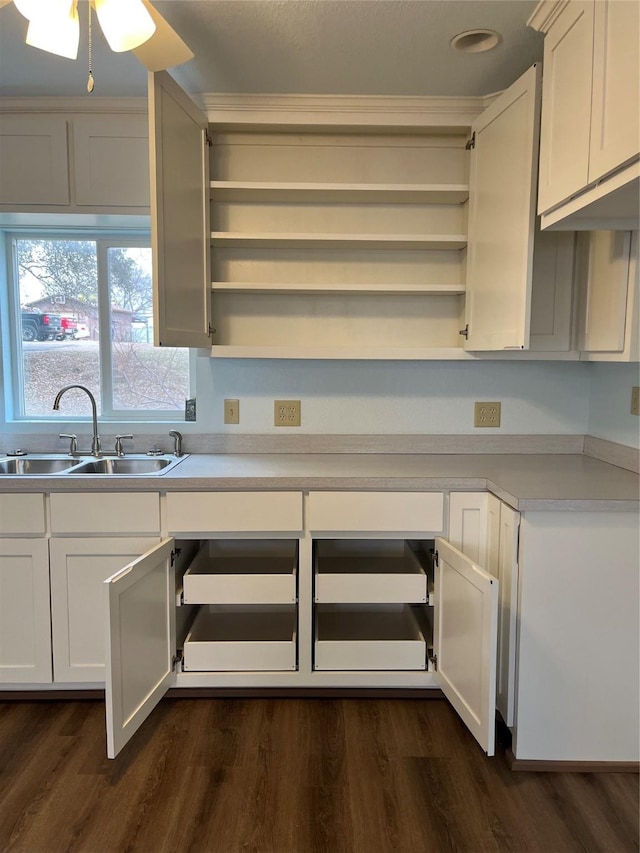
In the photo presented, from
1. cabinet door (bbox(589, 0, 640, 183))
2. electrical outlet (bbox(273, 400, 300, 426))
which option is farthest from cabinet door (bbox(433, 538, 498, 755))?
cabinet door (bbox(589, 0, 640, 183))

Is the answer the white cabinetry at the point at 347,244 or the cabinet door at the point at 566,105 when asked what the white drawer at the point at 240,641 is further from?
the cabinet door at the point at 566,105

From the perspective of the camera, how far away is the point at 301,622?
6.53ft

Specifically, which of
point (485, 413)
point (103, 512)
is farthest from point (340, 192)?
point (103, 512)

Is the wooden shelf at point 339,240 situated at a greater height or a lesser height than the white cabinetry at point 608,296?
greater

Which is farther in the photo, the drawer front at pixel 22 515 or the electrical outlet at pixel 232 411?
the electrical outlet at pixel 232 411

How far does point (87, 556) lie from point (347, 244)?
160cm

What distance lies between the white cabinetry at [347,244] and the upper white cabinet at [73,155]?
28 cm

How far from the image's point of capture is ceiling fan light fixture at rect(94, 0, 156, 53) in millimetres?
1253

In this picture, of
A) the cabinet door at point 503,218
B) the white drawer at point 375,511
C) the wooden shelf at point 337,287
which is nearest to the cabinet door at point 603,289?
the cabinet door at point 503,218

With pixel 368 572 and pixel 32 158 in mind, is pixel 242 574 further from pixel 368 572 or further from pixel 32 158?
pixel 32 158

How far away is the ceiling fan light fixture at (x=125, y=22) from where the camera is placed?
1253 mm

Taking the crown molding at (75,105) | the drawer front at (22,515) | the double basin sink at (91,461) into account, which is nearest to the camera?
the drawer front at (22,515)

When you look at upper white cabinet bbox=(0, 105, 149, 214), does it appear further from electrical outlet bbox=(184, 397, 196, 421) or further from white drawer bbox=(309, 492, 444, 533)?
white drawer bbox=(309, 492, 444, 533)

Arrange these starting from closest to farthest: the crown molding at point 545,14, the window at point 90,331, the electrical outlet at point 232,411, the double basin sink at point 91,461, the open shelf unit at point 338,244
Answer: the crown molding at point 545,14
the open shelf unit at point 338,244
the double basin sink at point 91,461
the electrical outlet at point 232,411
the window at point 90,331
